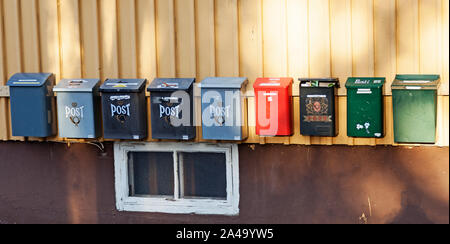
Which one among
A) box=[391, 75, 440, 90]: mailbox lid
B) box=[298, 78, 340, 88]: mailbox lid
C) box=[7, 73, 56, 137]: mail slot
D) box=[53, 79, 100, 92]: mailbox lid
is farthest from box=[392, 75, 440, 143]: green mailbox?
box=[7, 73, 56, 137]: mail slot

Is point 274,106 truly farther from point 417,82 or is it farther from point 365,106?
point 417,82

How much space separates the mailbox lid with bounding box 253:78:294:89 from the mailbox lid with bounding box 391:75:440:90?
99 centimetres

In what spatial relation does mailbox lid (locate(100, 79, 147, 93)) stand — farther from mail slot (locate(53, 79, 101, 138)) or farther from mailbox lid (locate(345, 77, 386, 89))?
mailbox lid (locate(345, 77, 386, 89))

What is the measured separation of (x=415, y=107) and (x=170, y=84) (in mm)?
2365

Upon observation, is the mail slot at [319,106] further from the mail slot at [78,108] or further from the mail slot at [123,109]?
the mail slot at [78,108]

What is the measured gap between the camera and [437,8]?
6215 mm

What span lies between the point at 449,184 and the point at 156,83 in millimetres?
2978

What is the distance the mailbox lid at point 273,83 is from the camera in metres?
6.52

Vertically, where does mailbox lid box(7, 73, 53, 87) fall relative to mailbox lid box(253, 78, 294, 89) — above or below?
above

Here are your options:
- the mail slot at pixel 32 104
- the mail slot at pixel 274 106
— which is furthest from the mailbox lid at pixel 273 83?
the mail slot at pixel 32 104

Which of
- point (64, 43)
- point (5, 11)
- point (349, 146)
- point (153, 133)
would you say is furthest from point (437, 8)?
point (5, 11)

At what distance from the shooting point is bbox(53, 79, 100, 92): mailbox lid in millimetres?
6988

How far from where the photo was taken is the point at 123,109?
22.6 ft
